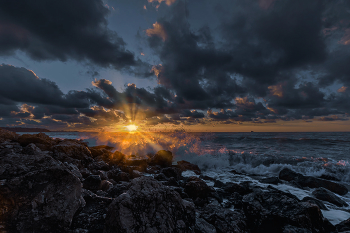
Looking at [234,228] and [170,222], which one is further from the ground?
[170,222]

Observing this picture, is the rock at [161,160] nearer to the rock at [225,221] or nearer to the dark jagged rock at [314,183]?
the dark jagged rock at [314,183]

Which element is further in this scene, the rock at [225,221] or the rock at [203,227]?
the rock at [225,221]

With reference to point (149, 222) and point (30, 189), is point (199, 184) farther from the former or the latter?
point (30, 189)

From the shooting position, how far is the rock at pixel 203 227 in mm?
3190

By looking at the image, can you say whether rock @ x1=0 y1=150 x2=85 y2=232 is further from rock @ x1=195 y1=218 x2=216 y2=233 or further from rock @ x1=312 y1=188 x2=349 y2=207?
rock @ x1=312 y1=188 x2=349 y2=207

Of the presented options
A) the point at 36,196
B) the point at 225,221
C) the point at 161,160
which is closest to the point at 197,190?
the point at 225,221

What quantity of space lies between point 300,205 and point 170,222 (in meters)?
3.58

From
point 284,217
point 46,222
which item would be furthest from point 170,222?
point 284,217

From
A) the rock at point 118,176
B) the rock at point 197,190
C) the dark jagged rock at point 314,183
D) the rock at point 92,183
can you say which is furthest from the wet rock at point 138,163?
the dark jagged rock at point 314,183

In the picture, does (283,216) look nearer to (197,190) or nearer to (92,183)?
(197,190)

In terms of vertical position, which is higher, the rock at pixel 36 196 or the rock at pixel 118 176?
the rock at pixel 36 196

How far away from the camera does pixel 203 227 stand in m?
3.27

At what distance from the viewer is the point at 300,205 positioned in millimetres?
3928

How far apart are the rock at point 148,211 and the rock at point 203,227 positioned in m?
0.41
